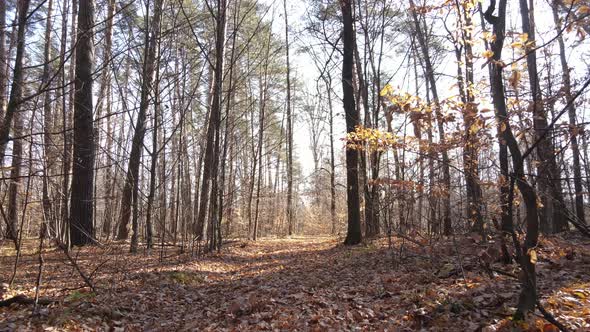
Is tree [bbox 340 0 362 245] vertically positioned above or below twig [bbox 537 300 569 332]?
above

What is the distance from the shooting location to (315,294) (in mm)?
5648

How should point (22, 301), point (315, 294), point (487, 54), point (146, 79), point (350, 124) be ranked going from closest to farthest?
point (487, 54) < point (22, 301) < point (315, 294) < point (146, 79) < point (350, 124)

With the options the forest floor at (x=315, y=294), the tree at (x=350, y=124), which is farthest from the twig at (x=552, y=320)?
the tree at (x=350, y=124)

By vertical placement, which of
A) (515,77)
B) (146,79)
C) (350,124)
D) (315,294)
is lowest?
(315,294)

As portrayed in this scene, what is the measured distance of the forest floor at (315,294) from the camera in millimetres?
4227

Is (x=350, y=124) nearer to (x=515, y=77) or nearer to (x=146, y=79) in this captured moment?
(x=146, y=79)

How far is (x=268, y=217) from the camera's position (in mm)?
25328

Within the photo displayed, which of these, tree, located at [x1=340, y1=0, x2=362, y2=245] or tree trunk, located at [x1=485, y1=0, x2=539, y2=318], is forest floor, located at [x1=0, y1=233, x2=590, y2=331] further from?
tree, located at [x1=340, y1=0, x2=362, y2=245]

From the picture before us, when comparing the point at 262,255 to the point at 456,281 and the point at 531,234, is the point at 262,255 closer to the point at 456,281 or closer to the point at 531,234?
the point at 456,281

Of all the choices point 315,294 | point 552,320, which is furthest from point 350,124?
point 552,320

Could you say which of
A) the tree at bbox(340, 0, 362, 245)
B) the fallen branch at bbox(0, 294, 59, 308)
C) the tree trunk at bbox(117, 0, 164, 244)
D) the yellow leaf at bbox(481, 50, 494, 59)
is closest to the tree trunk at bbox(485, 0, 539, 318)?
the yellow leaf at bbox(481, 50, 494, 59)

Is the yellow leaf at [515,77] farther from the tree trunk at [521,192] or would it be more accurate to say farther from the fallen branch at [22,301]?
the fallen branch at [22,301]

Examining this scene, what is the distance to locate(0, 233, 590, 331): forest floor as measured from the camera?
423 centimetres

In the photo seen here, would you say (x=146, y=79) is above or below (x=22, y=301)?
above
